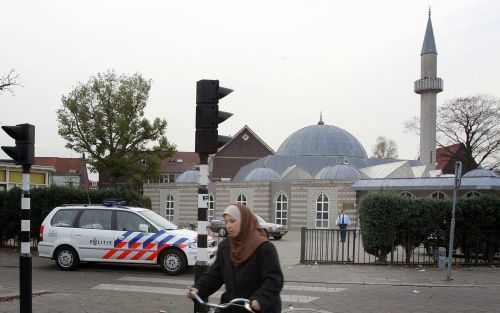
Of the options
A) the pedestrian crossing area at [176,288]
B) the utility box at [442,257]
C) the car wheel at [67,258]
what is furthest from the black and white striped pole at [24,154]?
the utility box at [442,257]

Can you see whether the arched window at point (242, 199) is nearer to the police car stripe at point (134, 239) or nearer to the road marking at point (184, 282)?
the police car stripe at point (134, 239)

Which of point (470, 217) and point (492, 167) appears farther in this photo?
point (492, 167)

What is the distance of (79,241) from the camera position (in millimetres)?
13266

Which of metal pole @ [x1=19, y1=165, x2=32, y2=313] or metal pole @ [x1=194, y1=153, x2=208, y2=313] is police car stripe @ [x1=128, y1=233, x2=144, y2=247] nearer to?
metal pole @ [x1=19, y1=165, x2=32, y2=313]

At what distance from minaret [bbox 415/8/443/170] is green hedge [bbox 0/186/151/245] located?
137 ft

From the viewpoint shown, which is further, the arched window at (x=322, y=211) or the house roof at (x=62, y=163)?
the house roof at (x=62, y=163)

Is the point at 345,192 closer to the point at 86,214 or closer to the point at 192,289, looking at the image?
the point at 86,214

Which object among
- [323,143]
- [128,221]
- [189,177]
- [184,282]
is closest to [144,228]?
[128,221]

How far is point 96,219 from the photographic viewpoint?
44.2 ft

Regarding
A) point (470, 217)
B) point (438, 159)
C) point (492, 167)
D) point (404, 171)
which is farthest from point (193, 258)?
point (438, 159)

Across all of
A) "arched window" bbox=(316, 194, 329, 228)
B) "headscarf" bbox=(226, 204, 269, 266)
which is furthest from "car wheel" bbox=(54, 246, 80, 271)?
"arched window" bbox=(316, 194, 329, 228)

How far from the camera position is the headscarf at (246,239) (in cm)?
404

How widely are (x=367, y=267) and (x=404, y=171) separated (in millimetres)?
33540

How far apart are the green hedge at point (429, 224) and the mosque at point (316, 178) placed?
1946 centimetres
